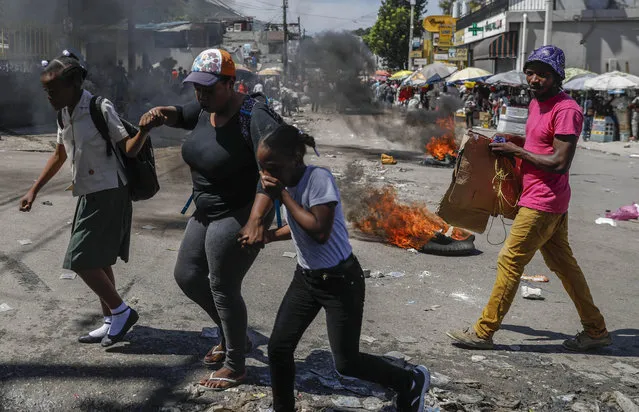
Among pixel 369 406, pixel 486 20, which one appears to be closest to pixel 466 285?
pixel 369 406

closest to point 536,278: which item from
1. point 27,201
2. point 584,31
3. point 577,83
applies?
point 27,201

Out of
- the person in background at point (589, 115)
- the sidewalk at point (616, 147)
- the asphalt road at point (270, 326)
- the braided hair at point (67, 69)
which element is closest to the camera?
the asphalt road at point (270, 326)

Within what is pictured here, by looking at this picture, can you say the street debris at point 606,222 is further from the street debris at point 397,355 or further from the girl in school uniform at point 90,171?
Answer: the girl in school uniform at point 90,171

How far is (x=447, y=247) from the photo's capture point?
6355 mm

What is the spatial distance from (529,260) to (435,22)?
129 feet

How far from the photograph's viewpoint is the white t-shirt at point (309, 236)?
2.65m

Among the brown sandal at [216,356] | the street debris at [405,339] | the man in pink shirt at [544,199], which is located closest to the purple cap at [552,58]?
the man in pink shirt at [544,199]

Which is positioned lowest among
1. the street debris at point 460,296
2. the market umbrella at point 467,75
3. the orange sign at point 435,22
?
the street debris at point 460,296

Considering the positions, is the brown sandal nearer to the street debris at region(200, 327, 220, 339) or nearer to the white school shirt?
the street debris at region(200, 327, 220, 339)

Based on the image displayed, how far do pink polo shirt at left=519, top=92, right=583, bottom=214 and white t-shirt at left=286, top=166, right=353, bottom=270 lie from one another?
1.58m

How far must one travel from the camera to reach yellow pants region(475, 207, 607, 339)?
391 centimetres

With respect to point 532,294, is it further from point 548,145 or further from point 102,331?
point 102,331

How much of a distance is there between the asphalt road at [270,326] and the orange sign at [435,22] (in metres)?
35.2

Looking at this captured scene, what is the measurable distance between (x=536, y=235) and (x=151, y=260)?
324 cm
